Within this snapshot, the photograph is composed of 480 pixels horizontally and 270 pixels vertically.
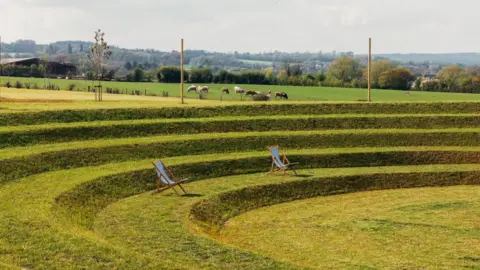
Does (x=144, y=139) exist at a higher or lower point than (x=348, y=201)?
higher

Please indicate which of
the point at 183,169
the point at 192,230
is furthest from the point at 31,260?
the point at 183,169

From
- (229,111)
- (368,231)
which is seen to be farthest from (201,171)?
(229,111)

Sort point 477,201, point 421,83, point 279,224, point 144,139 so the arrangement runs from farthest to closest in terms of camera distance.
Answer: point 421,83 < point 144,139 < point 477,201 < point 279,224

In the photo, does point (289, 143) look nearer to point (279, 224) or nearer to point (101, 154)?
point (101, 154)

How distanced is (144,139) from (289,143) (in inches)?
218

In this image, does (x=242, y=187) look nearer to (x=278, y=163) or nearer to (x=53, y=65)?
(x=278, y=163)

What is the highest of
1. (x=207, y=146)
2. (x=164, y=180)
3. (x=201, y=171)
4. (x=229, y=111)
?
(x=229, y=111)

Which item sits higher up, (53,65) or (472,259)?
(53,65)

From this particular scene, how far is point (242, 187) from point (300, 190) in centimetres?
205

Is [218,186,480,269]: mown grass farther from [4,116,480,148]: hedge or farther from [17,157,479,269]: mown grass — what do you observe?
[4,116,480,148]: hedge

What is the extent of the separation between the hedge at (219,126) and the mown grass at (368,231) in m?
7.98

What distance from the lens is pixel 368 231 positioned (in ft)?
50.9

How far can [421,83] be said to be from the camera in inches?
2795

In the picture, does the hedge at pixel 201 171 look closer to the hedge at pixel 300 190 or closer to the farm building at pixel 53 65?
the hedge at pixel 300 190
